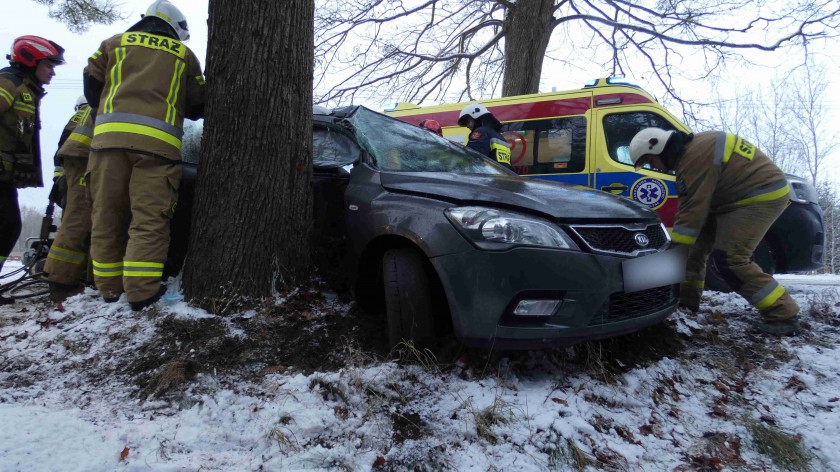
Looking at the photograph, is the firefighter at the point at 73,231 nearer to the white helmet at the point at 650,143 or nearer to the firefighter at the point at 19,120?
the firefighter at the point at 19,120

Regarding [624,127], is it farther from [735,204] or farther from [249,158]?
[249,158]

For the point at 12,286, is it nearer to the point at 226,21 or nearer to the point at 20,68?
the point at 20,68

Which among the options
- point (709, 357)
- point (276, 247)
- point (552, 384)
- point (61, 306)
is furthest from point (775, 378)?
point (61, 306)

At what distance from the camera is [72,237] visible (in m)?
3.50

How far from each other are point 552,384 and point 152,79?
3.00 meters

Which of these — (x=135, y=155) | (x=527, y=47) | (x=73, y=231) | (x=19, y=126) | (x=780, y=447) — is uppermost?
(x=527, y=47)

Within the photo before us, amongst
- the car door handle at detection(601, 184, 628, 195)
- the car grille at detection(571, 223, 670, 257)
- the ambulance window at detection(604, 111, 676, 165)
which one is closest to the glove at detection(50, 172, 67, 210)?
the car grille at detection(571, 223, 670, 257)

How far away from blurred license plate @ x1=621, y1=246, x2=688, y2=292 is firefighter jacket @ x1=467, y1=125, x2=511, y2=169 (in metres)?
2.63

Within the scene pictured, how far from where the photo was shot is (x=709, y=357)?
2.89m

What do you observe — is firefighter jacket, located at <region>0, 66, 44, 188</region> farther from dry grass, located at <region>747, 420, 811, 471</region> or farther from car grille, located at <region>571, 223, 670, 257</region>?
dry grass, located at <region>747, 420, 811, 471</region>

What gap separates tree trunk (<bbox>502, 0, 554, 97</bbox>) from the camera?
859cm

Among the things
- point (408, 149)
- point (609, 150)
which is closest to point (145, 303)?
point (408, 149)

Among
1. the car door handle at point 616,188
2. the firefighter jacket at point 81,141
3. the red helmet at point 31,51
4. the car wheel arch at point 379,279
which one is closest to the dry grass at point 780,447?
the car wheel arch at point 379,279

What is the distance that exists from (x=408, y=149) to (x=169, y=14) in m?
1.90
